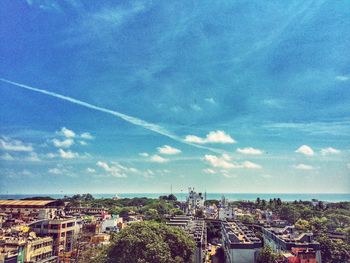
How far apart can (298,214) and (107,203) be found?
183ft

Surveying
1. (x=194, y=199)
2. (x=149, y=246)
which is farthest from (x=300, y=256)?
(x=194, y=199)

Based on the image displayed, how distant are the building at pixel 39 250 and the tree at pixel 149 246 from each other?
26.5 ft

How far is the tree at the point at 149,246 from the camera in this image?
73.6 feet

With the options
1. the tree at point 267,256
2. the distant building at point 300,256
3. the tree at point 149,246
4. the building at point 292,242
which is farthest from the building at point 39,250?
the building at point 292,242

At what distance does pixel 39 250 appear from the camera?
29188mm

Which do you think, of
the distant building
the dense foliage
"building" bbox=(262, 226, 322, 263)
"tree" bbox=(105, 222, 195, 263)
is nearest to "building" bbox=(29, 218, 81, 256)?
the dense foliage

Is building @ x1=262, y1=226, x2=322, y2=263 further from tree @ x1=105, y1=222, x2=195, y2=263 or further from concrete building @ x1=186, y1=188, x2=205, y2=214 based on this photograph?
concrete building @ x1=186, y1=188, x2=205, y2=214

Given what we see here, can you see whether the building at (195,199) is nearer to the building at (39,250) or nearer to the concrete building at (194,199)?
the concrete building at (194,199)

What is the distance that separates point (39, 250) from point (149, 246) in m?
13.2

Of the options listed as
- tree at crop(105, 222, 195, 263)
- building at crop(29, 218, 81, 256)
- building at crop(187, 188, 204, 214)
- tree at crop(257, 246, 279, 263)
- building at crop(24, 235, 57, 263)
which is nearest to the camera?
tree at crop(105, 222, 195, 263)

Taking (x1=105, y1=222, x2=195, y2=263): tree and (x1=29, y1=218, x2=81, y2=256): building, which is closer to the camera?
(x1=105, y1=222, x2=195, y2=263): tree

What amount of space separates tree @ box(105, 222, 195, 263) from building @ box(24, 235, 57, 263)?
26.5 ft

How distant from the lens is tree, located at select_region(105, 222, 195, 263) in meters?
22.4

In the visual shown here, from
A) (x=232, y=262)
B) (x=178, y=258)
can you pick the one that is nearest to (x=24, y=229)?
(x=178, y=258)
